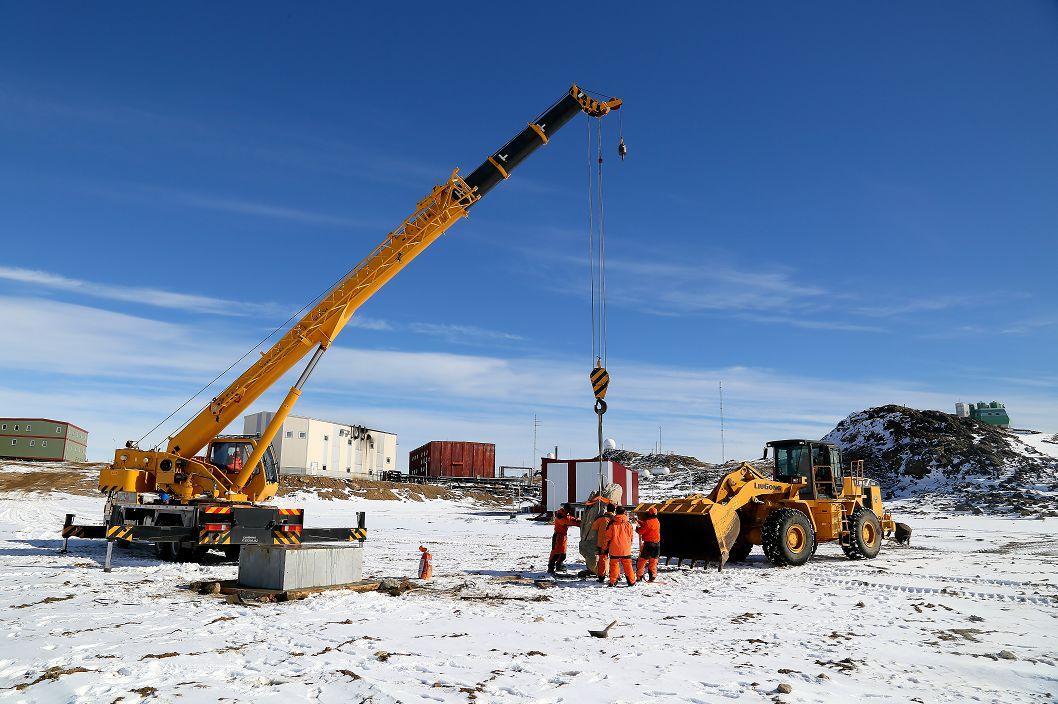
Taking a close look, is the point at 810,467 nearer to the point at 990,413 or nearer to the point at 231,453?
the point at 231,453

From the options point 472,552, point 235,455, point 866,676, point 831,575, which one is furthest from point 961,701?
point 235,455

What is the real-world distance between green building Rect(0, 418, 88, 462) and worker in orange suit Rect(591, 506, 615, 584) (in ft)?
209

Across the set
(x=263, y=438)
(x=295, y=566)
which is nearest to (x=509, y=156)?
(x=263, y=438)

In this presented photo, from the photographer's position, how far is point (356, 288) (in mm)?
14898

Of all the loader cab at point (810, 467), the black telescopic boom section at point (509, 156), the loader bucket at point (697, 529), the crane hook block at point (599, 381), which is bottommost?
the loader bucket at point (697, 529)

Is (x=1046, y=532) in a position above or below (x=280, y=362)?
below

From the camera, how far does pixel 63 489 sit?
3688cm

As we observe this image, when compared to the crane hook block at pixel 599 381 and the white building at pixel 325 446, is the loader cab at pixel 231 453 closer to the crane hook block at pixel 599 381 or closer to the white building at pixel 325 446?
the crane hook block at pixel 599 381

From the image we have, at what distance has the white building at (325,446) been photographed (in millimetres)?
56125

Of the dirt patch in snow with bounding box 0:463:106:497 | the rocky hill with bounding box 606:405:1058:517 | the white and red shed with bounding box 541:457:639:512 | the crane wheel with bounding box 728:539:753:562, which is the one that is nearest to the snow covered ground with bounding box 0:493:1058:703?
the crane wheel with bounding box 728:539:753:562

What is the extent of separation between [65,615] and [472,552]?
10136mm

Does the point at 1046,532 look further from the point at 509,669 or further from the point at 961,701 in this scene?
the point at 509,669

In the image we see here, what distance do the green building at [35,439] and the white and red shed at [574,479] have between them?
4970cm

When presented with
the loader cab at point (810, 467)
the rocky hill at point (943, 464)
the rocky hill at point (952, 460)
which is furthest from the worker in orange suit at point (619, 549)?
the rocky hill at point (952, 460)
